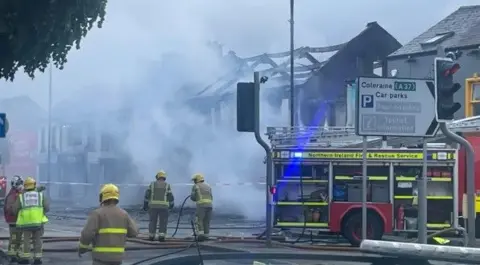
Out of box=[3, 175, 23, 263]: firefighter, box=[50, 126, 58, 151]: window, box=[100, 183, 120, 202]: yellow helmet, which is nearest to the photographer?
box=[100, 183, 120, 202]: yellow helmet

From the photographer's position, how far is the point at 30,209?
43.2 ft

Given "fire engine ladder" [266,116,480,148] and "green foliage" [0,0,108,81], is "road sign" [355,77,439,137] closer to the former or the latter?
"green foliage" [0,0,108,81]

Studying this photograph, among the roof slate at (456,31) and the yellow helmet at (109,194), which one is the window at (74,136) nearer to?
the roof slate at (456,31)

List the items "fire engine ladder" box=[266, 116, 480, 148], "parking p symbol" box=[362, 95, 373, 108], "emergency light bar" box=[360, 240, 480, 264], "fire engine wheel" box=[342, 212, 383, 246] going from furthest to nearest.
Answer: "fire engine ladder" box=[266, 116, 480, 148] → "fire engine wheel" box=[342, 212, 383, 246] → "parking p symbol" box=[362, 95, 373, 108] → "emergency light bar" box=[360, 240, 480, 264]

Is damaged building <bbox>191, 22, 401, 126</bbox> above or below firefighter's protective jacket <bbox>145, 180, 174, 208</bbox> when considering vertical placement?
above

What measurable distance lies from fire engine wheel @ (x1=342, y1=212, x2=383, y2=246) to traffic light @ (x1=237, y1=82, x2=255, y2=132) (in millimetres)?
4113

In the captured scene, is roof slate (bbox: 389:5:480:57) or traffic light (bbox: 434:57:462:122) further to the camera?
roof slate (bbox: 389:5:480:57)

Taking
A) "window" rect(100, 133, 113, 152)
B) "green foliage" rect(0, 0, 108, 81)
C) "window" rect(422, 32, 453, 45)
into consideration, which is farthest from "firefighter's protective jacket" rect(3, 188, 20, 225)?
"window" rect(100, 133, 113, 152)

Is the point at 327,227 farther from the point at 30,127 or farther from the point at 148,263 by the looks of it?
the point at 30,127

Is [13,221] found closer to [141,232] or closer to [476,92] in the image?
[141,232]

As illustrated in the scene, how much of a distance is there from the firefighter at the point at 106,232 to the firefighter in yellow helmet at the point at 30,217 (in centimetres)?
498

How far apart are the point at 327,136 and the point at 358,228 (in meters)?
2.43

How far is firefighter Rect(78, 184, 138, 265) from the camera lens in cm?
826

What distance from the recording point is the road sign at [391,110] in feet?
30.4
